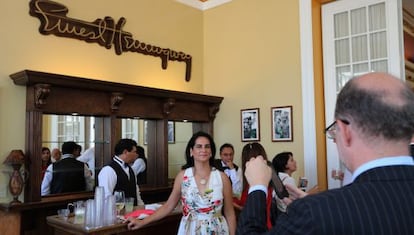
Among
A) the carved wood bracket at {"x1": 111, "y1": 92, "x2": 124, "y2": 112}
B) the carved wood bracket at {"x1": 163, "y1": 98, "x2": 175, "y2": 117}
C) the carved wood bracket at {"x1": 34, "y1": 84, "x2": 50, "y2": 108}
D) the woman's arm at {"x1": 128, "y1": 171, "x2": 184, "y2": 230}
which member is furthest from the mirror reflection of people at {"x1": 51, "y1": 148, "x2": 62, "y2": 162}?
the woman's arm at {"x1": 128, "y1": 171, "x2": 184, "y2": 230}

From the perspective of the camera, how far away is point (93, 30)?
15.8ft

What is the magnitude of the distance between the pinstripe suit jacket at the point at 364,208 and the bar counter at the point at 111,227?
6.40 feet

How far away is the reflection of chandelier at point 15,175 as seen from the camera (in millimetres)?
3785

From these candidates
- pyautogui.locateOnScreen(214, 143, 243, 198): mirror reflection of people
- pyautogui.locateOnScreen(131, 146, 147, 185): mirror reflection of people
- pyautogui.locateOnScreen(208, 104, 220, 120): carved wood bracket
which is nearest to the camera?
pyautogui.locateOnScreen(214, 143, 243, 198): mirror reflection of people

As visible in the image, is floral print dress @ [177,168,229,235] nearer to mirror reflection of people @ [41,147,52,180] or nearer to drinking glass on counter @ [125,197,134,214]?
drinking glass on counter @ [125,197,134,214]

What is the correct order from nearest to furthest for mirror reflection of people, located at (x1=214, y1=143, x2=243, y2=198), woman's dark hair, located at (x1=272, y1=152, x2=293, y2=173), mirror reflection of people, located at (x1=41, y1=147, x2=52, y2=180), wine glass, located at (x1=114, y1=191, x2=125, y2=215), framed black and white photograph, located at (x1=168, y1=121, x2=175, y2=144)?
wine glass, located at (x1=114, y1=191, x2=125, y2=215), mirror reflection of people, located at (x1=41, y1=147, x2=52, y2=180), woman's dark hair, located at (x1=272, y1=152, x2=293, y2=173), mirror reflection of people, located at (x1=214, y1=143, x2=243, y2=198), framed black and white photograph, located at (x1=168, y1=121, x2=175, y2=144)

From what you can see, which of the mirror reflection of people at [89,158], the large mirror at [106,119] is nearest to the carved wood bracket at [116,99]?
the large mirror at [106,119]

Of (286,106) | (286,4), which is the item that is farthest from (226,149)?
(286,4)

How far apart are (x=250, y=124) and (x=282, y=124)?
1.71ft

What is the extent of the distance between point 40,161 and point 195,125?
8.18ft

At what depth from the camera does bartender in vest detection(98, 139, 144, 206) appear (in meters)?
3.87

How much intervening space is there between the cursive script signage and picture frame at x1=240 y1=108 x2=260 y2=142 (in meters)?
1.29

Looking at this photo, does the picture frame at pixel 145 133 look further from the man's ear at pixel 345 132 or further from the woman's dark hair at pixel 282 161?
the man's ear at pixel 345 132

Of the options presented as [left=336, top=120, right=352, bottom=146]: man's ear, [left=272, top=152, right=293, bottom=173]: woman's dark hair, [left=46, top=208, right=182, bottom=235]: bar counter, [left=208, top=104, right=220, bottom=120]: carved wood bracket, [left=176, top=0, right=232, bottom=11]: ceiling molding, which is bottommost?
[left=46, top=208, right=182, bottom=235]: bar counter
